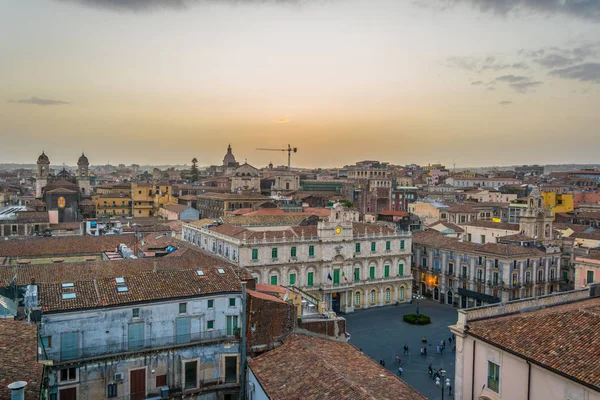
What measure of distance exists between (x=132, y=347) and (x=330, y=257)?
32573 millimetres

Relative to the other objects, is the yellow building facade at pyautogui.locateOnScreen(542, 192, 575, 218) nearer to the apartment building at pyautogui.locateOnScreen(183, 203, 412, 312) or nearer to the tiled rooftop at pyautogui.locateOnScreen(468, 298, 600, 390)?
the apartment building at pyautogui.locateOnScreen(183, 203, 412, 312)

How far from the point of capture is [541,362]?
17.4 metres

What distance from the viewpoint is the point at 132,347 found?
77.4 ft

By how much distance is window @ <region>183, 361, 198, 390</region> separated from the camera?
966 inches

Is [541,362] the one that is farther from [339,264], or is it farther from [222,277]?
[339,264]

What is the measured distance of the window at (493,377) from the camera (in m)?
19.7

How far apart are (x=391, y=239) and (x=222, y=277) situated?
113 ft

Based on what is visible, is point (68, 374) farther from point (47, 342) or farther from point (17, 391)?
point (17, 391)

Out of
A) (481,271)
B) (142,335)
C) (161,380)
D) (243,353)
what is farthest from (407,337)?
(142,335)

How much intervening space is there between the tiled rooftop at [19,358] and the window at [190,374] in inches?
317

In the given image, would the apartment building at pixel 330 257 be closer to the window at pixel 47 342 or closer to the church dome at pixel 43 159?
the window at pixel 47 342

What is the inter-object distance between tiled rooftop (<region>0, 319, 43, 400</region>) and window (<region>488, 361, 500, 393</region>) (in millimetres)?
16288

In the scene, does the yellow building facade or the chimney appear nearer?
the chimney

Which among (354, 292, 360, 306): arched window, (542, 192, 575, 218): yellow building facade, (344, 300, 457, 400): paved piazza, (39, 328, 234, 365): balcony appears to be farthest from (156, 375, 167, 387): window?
(542, 192, 575, 218): yellow building facade
